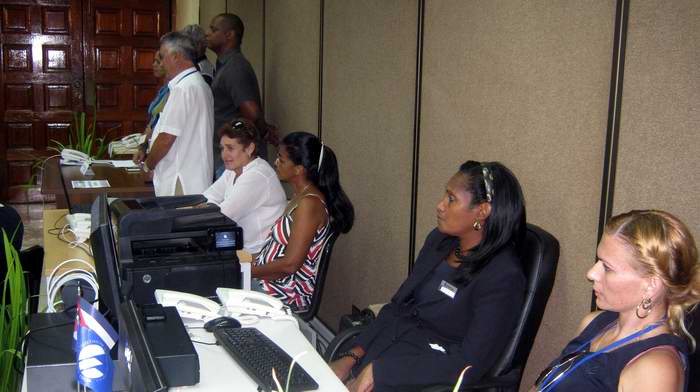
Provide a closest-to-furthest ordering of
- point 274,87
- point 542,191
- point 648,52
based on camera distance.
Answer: point 648,52
point 542,191
point 274,87

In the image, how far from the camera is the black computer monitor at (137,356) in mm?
1174

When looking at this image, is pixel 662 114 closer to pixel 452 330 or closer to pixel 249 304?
pixel 452 330

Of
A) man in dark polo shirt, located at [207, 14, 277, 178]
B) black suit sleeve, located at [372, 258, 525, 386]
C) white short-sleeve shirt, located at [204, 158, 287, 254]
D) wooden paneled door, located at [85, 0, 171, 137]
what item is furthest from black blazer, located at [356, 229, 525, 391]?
wooden paneled door, located at [85, 0, 171, 137]

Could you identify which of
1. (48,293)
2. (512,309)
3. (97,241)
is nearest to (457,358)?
(512,309)

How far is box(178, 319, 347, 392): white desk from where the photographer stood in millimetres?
1583

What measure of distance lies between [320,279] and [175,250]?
71cm

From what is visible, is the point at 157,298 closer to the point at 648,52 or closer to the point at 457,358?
the point at 457,358

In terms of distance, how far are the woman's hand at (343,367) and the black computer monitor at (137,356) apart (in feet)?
2.72

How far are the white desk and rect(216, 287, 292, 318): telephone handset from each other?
0.16 feet

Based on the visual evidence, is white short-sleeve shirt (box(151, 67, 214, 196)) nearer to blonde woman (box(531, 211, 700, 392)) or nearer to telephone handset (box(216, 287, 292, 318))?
telephone handset (box(216, 287, 292, 318))

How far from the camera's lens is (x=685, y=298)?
1.44m

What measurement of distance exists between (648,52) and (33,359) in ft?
5.32

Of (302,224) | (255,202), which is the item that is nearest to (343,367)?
(302,224)

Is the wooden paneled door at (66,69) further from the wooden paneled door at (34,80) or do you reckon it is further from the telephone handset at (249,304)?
the telephone handset at (249,304)
